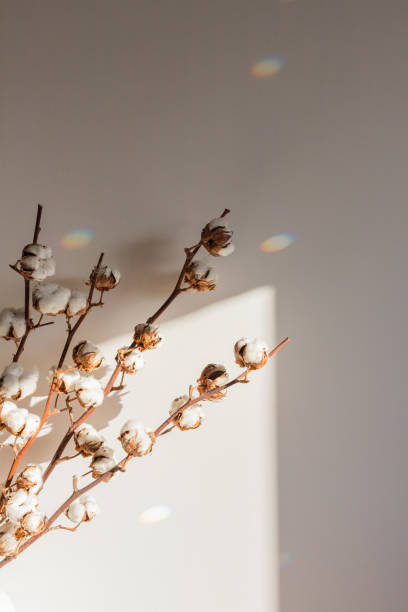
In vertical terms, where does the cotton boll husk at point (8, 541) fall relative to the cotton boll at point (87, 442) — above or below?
below

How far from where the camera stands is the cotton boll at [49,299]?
2.43 ft

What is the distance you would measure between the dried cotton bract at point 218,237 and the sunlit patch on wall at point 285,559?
0.60m

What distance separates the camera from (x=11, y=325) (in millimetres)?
751

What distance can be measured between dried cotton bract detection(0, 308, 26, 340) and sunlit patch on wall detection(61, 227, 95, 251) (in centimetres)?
20

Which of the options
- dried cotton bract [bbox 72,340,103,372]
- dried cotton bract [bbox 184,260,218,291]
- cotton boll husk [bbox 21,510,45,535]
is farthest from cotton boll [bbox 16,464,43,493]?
dried cotton bract [bbox 184,260,218,291]

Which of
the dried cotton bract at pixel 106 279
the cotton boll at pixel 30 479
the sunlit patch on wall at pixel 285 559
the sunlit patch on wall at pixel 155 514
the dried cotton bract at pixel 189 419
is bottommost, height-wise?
the sunlit patch on wall at pixel 285 559

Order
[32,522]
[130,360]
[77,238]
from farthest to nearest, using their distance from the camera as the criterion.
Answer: [77,238] < [130,360] < [32,522]

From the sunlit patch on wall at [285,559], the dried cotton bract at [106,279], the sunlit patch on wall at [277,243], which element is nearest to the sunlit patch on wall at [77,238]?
the dried cotton bract at [106,279]

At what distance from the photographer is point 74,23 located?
36.8 inches

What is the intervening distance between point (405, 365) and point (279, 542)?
0.43 metres

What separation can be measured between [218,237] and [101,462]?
1.30 feet

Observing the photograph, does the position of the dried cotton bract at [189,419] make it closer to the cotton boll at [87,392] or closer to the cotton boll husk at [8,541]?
the cotton boll at [87,392]

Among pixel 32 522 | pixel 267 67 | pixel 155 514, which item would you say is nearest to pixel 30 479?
pixel 32 522

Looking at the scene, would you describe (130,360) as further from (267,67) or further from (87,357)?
(267,67)
